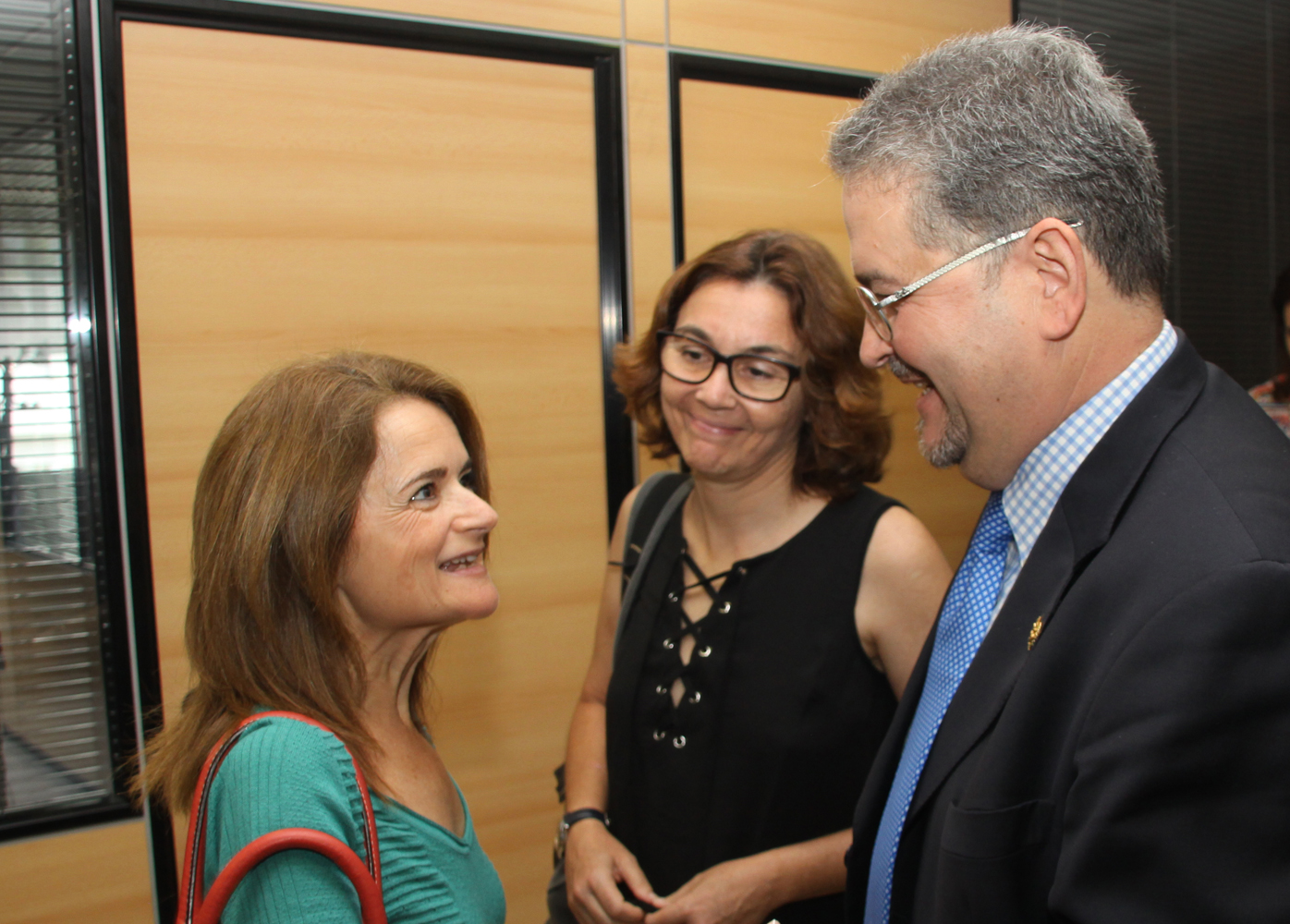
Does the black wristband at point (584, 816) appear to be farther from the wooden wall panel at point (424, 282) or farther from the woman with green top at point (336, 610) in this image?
the wooden wall panel at point (424, 282)

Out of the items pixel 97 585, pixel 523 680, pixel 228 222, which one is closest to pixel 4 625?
pixel 97 585

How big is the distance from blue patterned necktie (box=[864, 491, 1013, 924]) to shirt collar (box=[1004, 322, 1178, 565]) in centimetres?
10

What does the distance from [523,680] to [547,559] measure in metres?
0.31

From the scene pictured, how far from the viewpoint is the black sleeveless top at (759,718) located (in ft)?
4.63

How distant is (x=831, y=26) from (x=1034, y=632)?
2.30 m

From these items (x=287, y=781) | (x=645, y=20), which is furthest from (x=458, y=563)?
(x=645, y=20)

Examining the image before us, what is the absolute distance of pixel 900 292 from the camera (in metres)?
1.01

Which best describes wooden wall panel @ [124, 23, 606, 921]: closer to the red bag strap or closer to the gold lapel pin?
the red bag strap

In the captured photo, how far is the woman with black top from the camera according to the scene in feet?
4.62

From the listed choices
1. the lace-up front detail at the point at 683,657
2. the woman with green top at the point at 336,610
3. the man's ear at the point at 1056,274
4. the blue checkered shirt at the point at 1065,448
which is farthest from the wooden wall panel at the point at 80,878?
the man's ear at the point at 1056,274

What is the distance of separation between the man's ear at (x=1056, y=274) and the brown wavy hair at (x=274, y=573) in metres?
0.75

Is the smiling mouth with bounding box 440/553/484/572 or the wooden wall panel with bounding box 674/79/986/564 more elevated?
the wooden wall panel with bounding box 674/79/986/564

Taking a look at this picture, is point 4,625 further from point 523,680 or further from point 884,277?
point 884,277

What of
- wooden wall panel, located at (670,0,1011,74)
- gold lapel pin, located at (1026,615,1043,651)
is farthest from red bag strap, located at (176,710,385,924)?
wooden wall panel, located at (670,0,1011,74)
